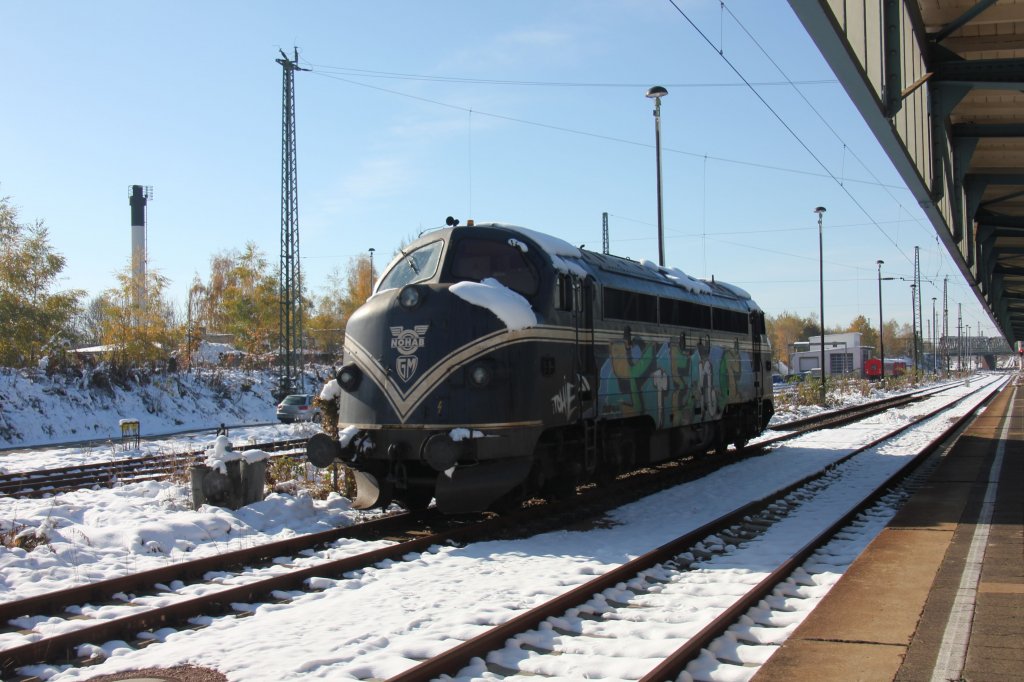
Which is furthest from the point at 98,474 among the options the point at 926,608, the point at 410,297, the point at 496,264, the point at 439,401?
the point at 926,608

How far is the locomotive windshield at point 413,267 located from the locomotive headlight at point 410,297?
26.7 inches

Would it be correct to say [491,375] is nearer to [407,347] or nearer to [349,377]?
[407,347]

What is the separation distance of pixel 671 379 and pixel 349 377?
6004 mm

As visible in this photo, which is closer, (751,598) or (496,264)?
(751,598)

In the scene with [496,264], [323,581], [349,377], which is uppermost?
[496,264]

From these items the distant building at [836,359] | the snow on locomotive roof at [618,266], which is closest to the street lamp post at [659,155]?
the snow on locomotive roof at [618,266]

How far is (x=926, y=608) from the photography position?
6391 mm

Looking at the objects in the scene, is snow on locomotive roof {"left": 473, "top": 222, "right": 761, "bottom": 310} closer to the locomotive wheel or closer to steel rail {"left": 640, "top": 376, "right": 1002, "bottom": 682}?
the locomotive wheel

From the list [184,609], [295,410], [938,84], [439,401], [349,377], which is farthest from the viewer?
[295,410]

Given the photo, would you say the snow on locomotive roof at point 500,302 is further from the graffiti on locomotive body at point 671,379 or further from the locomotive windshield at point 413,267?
the graffiti on locomotive body at point 671,379

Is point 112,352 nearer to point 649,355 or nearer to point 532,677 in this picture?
point 649,355

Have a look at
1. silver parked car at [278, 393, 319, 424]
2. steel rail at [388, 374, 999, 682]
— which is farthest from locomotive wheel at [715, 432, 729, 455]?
silver parked car at [278, 393, 319, 424]

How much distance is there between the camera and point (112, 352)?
132 feet

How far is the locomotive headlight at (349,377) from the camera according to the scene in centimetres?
1084
